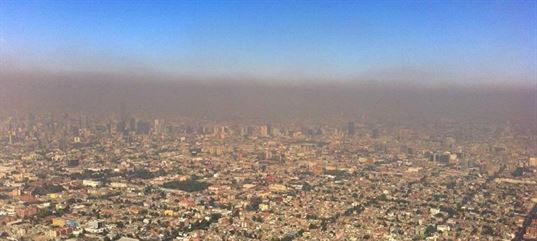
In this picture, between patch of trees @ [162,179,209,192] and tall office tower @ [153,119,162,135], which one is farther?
tall office tower @ [153,119,162,135]

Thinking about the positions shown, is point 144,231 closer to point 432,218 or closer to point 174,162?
point 432,218

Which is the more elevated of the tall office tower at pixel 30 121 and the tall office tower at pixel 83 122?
the tall office tower at pixel 30 121

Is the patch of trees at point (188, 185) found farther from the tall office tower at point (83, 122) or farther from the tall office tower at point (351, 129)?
the tall office tower at point (351, 129)

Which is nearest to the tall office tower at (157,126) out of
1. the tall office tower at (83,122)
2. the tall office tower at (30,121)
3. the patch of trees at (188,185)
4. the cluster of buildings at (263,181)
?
the cluster of buildings at (263,181)

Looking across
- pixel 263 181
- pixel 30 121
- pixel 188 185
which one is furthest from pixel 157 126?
pixel 263 181

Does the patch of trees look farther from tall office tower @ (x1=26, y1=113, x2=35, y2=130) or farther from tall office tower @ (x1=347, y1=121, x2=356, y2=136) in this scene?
tall office tower @ (x1=347, y1=121, x2=356, y2=136)

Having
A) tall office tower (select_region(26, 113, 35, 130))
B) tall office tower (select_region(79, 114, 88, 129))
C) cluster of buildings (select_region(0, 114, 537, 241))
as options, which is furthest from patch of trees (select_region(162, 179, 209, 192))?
tall office tower (select_region(79, 114, 88, 129))

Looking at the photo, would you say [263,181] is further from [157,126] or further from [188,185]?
[157,126]

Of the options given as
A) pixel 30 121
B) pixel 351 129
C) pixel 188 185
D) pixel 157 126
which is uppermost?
pixel 30 121

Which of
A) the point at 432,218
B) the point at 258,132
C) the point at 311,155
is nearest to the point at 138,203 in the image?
the point at 432,218
